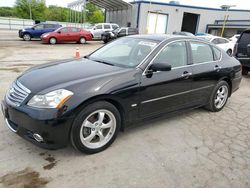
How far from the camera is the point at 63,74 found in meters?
3.10

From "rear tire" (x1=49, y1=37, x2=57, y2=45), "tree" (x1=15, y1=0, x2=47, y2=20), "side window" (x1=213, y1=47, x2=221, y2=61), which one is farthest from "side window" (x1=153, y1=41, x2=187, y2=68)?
"tree" (x1=15, y1=0, x2=47, y2=20)

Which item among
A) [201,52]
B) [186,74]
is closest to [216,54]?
[201,52]

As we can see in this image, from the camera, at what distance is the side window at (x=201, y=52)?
13.4 ft

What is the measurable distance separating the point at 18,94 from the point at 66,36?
54.4 ft

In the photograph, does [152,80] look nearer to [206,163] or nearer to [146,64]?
[146,64]

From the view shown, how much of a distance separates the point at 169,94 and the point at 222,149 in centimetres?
114

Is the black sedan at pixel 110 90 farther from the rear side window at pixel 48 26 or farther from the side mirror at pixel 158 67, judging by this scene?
the rear side window at pixel 48 26

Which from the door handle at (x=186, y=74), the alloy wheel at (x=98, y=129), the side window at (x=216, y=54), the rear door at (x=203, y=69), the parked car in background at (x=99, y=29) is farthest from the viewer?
the parked car in background at (x=99, y=29)

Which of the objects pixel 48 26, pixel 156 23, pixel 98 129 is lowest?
pixel 98 129

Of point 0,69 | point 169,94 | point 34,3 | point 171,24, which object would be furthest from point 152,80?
point 34,3

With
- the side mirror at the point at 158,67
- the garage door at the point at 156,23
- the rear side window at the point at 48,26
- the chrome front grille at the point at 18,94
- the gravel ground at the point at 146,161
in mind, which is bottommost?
the gravel ground at the point at 146,161

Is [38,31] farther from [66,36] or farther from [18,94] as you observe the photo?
[18,94]

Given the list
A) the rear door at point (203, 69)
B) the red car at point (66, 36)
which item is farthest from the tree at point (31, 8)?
the rear door at point (203, 69)

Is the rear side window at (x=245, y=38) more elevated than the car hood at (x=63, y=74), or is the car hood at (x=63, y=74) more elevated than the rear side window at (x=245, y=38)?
the rear side window at (x=245, y=38)
